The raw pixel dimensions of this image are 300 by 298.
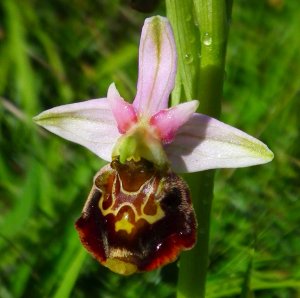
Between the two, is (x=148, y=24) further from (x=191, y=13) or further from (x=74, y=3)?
(x=74, y=3)

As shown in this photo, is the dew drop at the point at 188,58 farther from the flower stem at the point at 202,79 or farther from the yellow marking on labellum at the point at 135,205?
the yellow marking on labellum at the point at 135,205

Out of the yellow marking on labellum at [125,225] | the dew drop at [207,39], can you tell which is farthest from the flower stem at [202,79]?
the yellow marking on labellum at [125,225]

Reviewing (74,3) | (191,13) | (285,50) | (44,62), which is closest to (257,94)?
(285,50)

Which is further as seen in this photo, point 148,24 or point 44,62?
point 44,62

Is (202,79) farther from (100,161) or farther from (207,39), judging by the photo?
(100,161)

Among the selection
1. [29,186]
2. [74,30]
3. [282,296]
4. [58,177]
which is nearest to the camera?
[282,296]

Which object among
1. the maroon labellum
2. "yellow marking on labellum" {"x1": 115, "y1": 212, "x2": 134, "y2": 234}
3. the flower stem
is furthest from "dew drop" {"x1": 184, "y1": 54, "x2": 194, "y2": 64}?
"yellow marking on labellum" {"x1": 115, "y1": 212, "x2": 134, "y2": 234}

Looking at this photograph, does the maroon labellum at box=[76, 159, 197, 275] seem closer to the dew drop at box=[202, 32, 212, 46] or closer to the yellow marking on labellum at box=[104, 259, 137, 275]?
the yellow marking on labellum at box=[104, 259, 137, 275]
